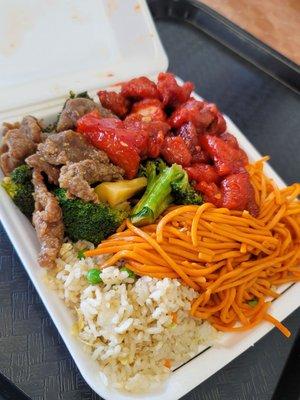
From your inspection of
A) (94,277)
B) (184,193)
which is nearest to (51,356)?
(94,277)

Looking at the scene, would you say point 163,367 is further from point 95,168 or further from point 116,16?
point 116,16

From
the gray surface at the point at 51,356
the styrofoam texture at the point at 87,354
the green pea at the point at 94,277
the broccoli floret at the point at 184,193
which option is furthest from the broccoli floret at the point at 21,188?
the broccoli floret at the point at 184,193

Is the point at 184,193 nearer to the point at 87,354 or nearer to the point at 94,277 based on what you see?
the point at 94,277

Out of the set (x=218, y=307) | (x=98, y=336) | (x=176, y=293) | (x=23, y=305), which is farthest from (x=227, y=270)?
(x=23, y=305)

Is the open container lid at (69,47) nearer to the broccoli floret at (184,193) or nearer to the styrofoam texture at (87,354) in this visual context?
→ the styrofoam texture at (87,354)

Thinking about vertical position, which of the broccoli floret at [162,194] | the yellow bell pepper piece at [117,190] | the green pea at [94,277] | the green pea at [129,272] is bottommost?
the green pea at [94,277]
